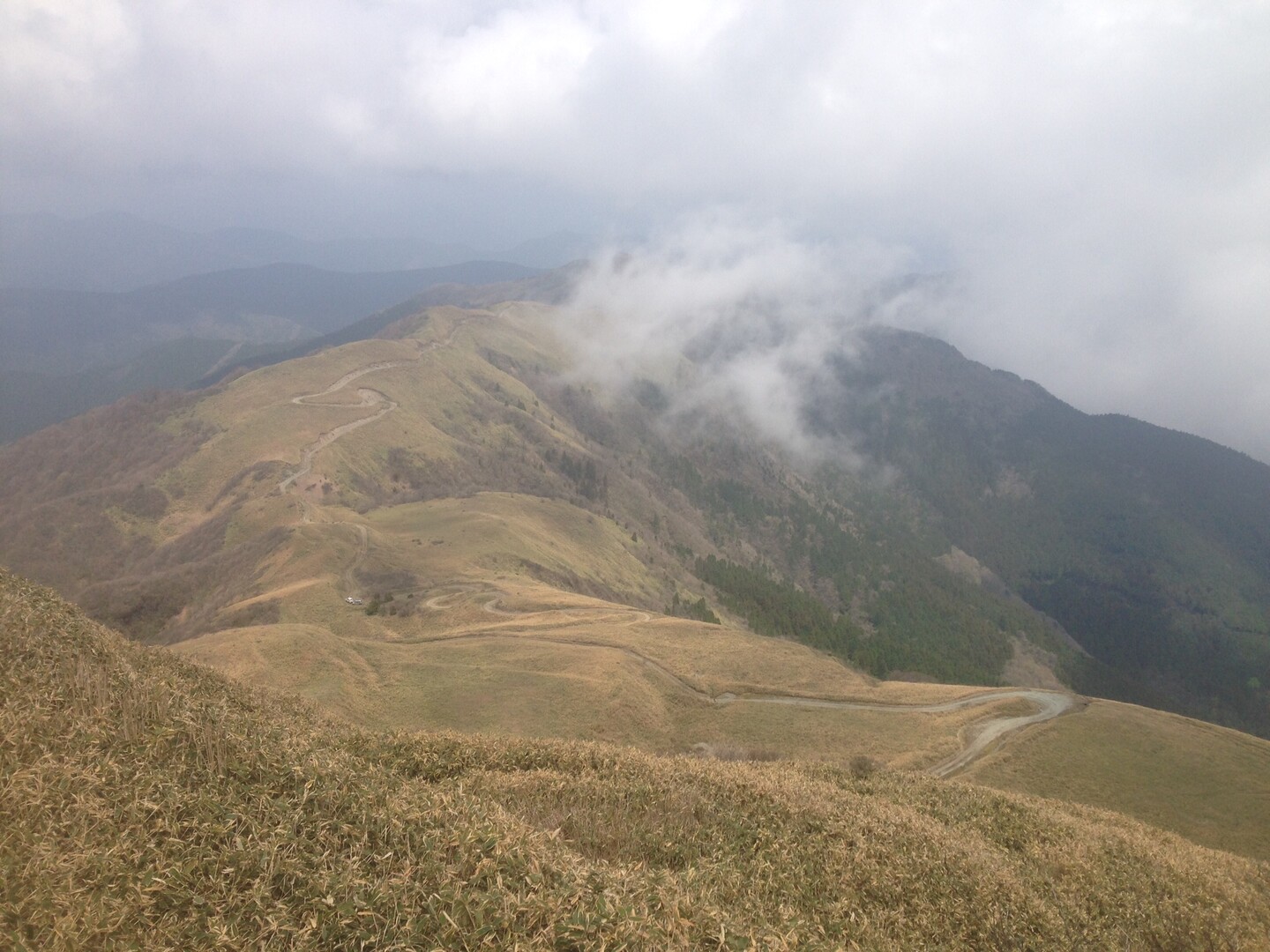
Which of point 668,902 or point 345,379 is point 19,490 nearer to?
point 345,379

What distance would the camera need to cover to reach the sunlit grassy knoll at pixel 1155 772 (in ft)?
125

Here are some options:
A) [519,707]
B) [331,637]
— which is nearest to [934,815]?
[519,707]

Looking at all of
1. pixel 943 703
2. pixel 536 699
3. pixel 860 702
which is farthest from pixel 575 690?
pixel 943 703

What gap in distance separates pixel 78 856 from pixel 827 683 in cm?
6000

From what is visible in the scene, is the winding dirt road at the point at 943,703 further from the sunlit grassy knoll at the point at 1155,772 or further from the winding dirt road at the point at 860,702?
the sunlit grassy knoll at the point at 1155,772

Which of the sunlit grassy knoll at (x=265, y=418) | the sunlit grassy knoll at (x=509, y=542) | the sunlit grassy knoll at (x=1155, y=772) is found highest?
the sunlit grassy knoll at (x=265, y=418)

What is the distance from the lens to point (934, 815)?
67.8 feet

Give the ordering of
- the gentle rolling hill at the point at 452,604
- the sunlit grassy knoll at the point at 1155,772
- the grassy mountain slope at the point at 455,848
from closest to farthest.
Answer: the grassy mountain slope at the point at 455,848 → the sunlit grassy knoll at the point at 1155,772 → the gentle rolling hill at the point at 452,604

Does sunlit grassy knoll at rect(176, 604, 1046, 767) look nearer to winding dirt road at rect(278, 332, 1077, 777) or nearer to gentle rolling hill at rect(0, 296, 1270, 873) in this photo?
gentle rolling hill at rect(0, 296, 1270, 873)

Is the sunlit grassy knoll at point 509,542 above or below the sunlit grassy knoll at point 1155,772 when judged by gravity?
below

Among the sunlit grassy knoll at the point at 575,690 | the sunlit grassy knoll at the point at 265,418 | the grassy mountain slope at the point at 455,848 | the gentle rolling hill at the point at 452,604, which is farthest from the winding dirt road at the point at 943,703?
the sunlit grassy knoll at the point at 265,418

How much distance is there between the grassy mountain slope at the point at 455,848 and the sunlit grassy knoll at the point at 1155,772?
23143 millimetres

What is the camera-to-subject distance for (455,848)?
30.7 ft

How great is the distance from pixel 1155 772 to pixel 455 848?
5468 centimetres
